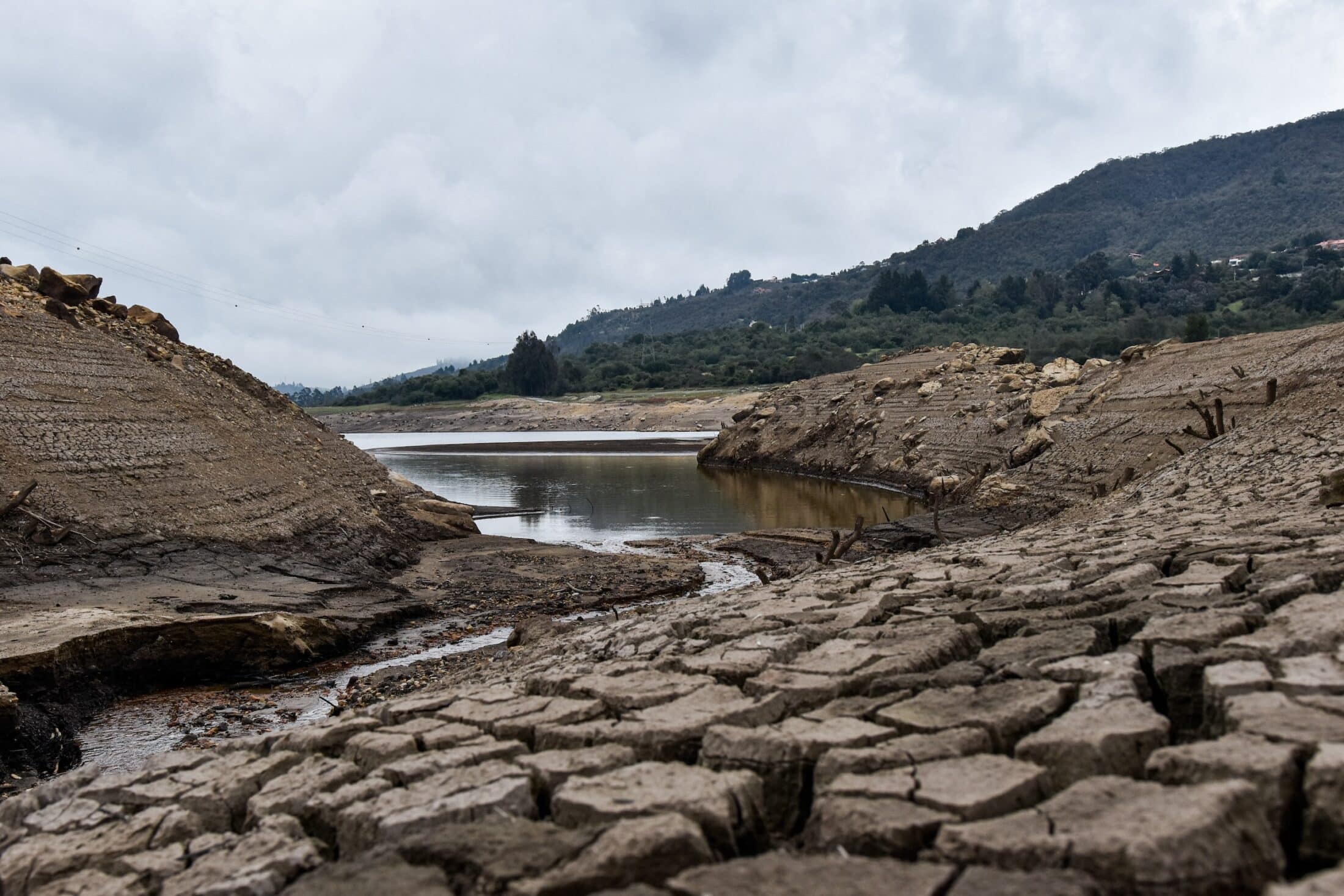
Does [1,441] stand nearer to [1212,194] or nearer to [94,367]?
[94,367]

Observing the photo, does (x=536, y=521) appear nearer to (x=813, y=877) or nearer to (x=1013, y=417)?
(x=1013, y=417)

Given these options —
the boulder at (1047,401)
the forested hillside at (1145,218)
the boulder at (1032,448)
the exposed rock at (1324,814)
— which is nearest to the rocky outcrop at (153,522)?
the exposed rock at (1324,814)

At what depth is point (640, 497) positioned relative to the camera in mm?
27203

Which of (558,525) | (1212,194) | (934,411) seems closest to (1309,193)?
(1212,194)

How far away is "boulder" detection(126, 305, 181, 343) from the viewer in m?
17.5

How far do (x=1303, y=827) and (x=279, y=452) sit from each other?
15.8m

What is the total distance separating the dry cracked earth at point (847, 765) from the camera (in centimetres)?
236

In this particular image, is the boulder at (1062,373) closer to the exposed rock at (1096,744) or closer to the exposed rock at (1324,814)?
the exposed rock at (1096,744)

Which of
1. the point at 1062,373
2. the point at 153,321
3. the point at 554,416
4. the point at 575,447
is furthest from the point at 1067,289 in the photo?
the point at 153,321

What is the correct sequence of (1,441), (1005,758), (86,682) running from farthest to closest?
(1,441) < (86,682) < (1005,758)

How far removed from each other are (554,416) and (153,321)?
175ft

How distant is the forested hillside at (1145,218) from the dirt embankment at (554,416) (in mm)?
67102

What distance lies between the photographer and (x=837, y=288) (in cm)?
16575

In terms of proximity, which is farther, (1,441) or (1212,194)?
(1212,194)
